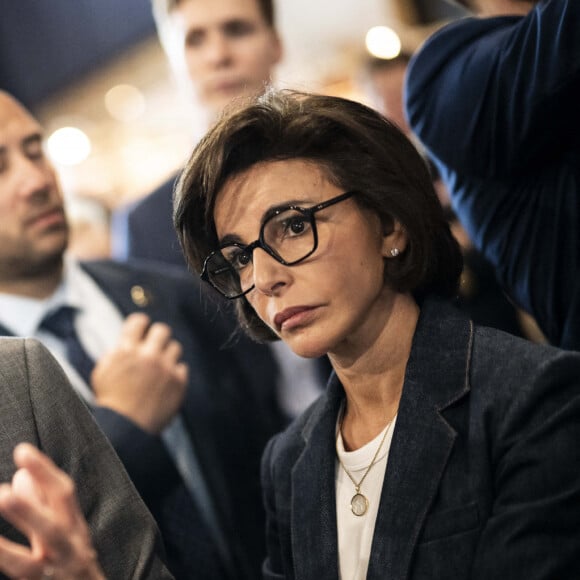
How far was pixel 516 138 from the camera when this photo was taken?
57.4 inches

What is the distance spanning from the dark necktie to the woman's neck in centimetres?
76

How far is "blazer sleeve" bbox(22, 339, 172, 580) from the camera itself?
1.25 meters

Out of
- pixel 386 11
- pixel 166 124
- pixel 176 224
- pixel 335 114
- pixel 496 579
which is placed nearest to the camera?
pixel 496 579

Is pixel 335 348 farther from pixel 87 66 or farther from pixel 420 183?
pixel 87 66

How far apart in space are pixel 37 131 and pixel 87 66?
3.85m

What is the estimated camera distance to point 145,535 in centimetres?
128

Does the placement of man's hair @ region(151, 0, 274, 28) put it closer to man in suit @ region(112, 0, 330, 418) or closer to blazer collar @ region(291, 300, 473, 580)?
man in suit @ region(112, 0, 330, 418)

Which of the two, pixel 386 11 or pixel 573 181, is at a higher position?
pixel 573 181

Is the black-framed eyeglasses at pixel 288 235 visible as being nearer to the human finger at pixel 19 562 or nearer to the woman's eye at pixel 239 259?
the woman's eye at pixel 239 259

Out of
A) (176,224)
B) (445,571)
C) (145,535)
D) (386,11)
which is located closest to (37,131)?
(176,224)

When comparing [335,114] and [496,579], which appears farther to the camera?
[335,114]

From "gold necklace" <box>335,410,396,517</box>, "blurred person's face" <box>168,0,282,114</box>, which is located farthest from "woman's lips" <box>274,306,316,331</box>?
"blurred person's face" <box>168,0,282,114</box>

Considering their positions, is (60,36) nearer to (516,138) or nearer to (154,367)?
(154,367)

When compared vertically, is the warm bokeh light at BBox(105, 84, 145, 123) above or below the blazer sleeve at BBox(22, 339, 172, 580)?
below
